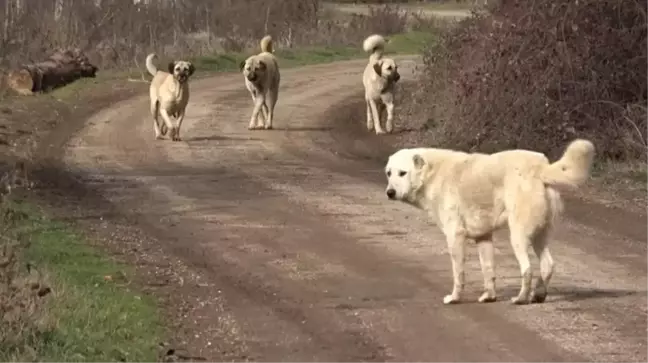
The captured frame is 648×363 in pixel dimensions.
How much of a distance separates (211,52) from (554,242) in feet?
86.1

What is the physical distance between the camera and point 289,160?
65.3ft

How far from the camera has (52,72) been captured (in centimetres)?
2967

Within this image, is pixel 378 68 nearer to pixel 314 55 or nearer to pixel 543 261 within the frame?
pixel 543 261

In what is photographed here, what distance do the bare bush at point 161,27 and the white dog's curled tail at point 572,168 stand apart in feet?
73.2

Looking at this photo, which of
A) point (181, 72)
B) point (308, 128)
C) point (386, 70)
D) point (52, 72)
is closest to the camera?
point (181, 72)

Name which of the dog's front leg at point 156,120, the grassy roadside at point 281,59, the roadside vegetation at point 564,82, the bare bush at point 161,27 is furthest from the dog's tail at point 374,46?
the bare bush at point 161,27

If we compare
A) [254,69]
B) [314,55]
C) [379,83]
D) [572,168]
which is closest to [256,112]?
[254,69]

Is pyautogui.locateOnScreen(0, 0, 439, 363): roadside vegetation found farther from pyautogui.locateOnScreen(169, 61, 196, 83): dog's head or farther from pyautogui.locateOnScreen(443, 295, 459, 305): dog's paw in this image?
pyautogui.locateOnScreen(169, 61, 196, 83): dog's head

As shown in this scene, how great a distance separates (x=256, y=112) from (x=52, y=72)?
751 centimetres

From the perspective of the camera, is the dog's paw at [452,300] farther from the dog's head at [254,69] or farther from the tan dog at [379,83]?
the dog's head at [254,69]

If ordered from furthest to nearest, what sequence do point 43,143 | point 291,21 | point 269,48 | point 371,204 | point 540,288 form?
point 291,21 < point 269,48 < point 43,143 < point 371,204 < point 540,288

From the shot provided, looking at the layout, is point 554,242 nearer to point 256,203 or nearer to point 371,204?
point 371,204

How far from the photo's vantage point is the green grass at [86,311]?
8609 mm

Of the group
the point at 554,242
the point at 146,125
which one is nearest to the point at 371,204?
the point at 554,242
